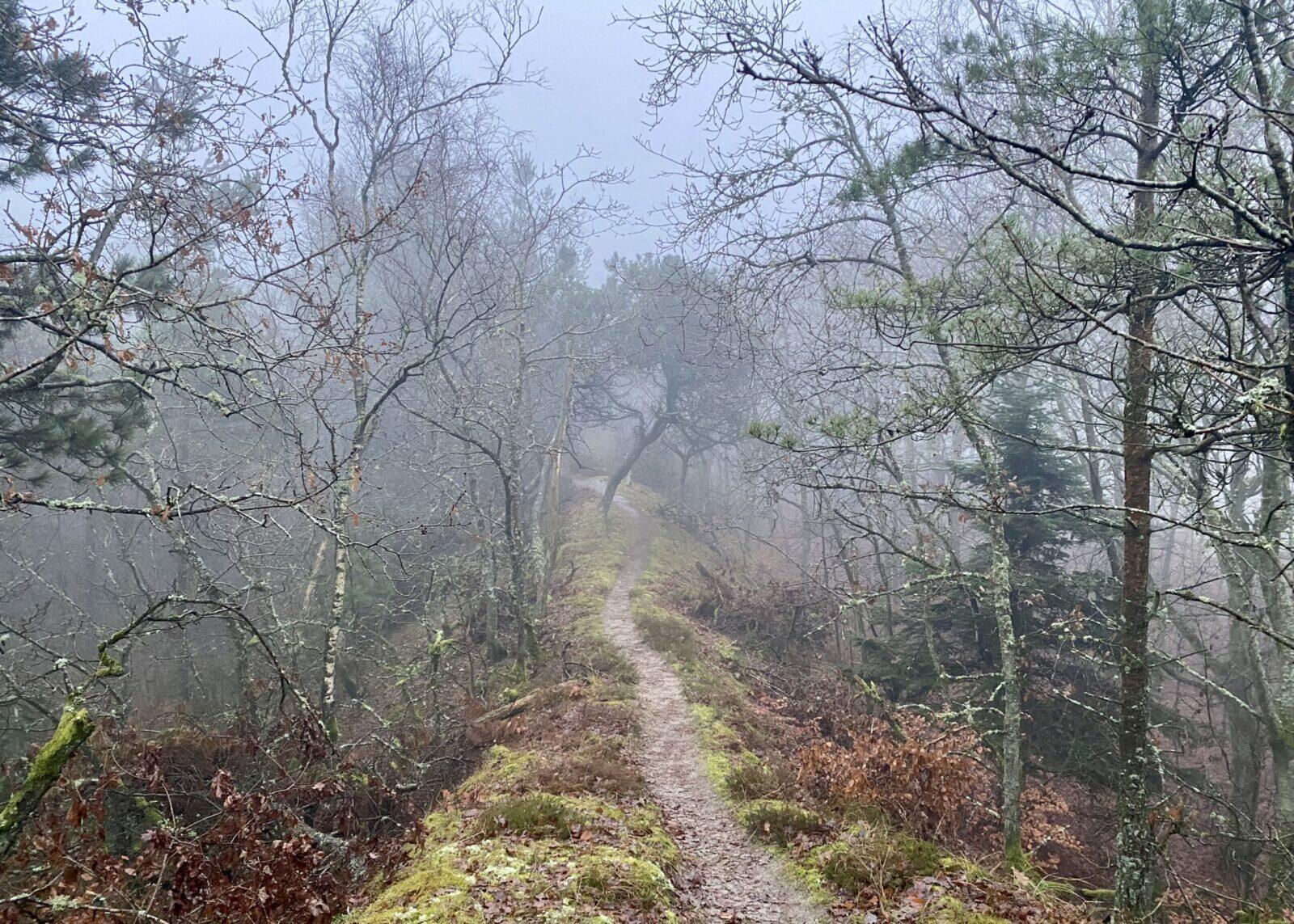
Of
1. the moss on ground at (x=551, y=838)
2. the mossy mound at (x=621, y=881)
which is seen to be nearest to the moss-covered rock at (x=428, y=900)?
the moss on ground at (x=551, y=838)

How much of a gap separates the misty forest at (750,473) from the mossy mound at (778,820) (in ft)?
0.17

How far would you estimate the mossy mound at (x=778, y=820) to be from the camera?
6188 millimetres

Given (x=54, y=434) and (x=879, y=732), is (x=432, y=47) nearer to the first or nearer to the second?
(x=54, y=434)

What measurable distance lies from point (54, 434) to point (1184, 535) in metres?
36.3

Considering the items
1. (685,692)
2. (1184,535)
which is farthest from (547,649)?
(1184,535)

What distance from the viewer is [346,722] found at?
1154cm

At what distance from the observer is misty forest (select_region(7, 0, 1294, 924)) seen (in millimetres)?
4227

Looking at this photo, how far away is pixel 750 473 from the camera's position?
1053 cm

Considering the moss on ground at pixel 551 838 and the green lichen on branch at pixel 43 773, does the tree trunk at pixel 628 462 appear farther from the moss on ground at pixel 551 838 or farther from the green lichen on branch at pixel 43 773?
the green lichen on branch at pixel 43 773

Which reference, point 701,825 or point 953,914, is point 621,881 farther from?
point 953,914

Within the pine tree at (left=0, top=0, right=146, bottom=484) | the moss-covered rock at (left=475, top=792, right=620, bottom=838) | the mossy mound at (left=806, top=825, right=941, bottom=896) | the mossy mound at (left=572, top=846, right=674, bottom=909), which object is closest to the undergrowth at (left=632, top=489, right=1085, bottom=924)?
the mossy mound at (left=806, top=825, right=941, bottom=896)

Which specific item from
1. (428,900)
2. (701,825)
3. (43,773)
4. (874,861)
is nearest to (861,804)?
(874,861)

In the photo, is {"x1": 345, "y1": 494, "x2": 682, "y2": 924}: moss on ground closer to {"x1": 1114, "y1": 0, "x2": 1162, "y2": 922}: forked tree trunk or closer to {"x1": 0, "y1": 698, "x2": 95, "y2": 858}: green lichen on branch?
{"x1": 0, "y1": 698, "x2": 95, "y2": 858}: green lichen on branch

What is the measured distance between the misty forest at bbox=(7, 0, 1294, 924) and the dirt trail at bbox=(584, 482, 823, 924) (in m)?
0.06
